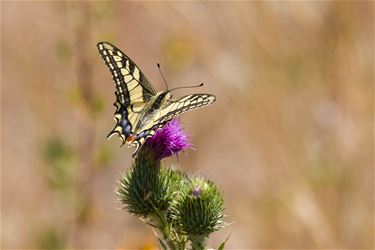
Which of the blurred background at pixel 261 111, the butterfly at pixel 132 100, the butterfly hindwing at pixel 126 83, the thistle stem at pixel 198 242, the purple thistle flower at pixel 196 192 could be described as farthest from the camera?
the blurred background at pixel 261 111

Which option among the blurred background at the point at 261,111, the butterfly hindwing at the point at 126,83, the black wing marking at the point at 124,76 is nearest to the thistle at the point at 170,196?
the butterfly hindwing at the point at 126,83

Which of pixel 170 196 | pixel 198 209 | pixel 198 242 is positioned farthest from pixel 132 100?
pixel 198 242

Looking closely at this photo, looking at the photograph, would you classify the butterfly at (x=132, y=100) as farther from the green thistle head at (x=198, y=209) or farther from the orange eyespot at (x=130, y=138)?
Result: the green thistle head at (x=198, y=209)

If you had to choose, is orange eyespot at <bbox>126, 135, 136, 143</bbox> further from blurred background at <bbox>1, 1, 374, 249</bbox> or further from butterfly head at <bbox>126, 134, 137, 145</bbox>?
blurred background at <bbox>1, 1, 374, 249</bbox>

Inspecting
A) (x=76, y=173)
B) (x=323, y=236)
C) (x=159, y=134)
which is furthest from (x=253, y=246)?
(x=159, y=134)

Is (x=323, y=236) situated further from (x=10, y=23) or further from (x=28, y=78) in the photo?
(x=10, y=23)

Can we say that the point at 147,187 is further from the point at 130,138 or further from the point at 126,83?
the point at 126,83
